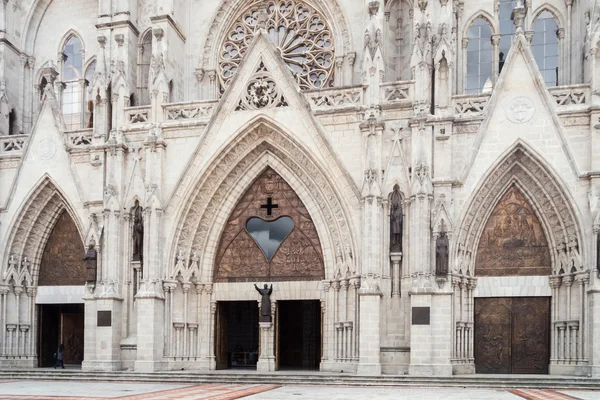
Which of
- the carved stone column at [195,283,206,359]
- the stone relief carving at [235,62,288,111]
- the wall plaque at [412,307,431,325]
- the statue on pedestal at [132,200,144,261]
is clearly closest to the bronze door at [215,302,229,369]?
the carved stone column at [195,283,206,359]

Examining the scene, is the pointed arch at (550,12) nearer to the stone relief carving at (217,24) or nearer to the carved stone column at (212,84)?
the stone relief carving at (217,24)

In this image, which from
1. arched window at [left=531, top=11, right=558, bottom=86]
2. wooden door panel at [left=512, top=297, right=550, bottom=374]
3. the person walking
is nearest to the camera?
wooden door panel at [left=512, top=297, right=550, bottom=374]

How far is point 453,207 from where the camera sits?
71.3 feet

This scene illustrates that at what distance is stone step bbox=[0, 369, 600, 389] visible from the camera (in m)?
19.2

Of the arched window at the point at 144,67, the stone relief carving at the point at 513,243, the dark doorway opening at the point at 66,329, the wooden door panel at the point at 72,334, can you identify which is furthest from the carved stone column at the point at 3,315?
the stone relief carving at the point at 513,243

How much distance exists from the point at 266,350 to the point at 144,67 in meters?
10.7

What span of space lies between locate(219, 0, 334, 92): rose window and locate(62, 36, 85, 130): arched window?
5.32 meters

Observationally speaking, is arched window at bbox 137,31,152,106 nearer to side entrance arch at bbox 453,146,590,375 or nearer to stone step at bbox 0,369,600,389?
stone step at bbox 0,369,600,389

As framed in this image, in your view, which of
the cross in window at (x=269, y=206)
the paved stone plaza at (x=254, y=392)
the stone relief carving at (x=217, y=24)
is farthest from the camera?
the stone relief carving at (x=217, y=24)

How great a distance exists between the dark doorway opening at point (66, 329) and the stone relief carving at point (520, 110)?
50.8 feet

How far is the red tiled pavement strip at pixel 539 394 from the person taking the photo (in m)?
16.2

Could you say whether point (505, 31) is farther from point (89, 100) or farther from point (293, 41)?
point (89, 100)

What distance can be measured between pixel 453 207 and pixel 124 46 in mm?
11828

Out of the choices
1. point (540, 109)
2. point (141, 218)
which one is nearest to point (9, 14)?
point (141, 218)
